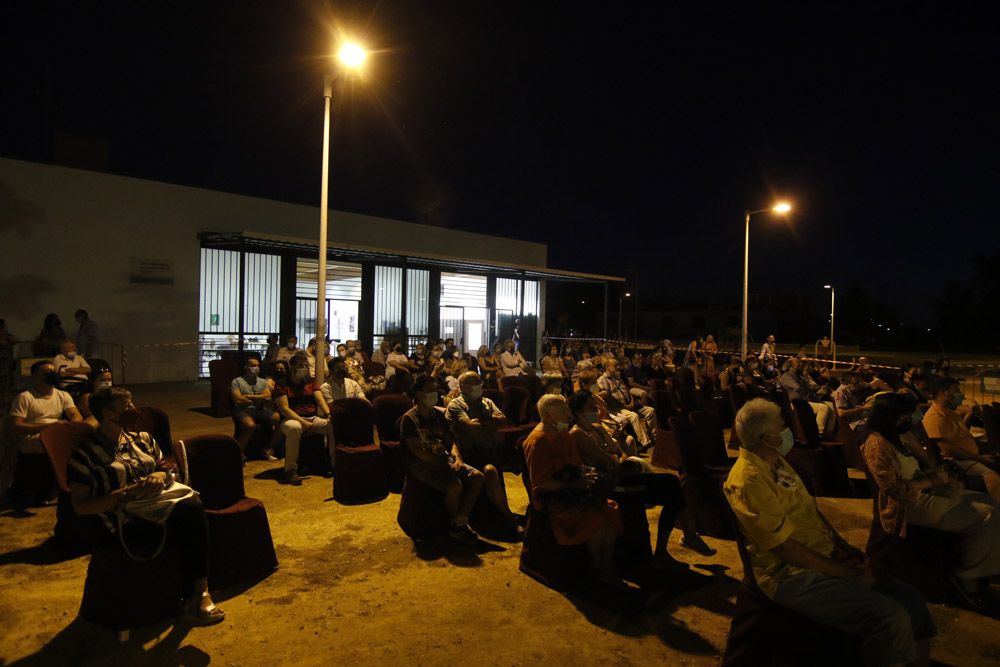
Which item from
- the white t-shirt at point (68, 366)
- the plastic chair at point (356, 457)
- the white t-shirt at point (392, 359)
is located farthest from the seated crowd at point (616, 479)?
the white t-shirt at point (392, 359)

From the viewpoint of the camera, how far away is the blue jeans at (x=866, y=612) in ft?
9.29

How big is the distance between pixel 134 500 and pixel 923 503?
205 inches

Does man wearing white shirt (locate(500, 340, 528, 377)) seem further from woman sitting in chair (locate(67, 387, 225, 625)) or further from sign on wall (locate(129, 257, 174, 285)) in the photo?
woman sitting in chair (locate(67, 387, 225, 625))

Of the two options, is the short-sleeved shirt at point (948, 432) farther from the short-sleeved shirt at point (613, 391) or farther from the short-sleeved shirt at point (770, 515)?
the short-sleeved shirt at point (613, 391)

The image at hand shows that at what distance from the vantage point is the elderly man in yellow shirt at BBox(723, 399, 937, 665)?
2.86m

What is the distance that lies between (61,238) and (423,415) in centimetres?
1293

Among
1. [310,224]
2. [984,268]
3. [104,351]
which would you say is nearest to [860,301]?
[984,268]

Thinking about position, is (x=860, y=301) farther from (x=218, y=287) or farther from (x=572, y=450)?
(x=572, y=450)

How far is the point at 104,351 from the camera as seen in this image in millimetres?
14453

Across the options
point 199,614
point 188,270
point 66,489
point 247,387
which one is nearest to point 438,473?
point 199,614

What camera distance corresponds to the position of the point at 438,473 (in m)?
5.32

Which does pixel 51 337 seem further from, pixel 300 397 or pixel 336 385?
pixel 336 385

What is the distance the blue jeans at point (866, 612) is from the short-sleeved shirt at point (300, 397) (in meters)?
6.11

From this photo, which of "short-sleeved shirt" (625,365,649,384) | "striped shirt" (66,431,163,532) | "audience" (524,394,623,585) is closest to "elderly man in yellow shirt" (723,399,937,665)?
"audience" (524,394,623,585)
